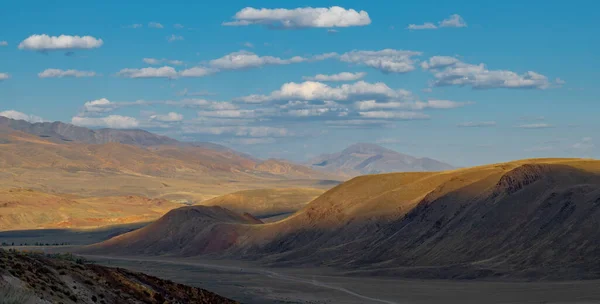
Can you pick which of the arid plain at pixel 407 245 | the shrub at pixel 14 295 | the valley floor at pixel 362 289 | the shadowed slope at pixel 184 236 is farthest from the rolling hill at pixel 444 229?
the shrub at pixel 14 295

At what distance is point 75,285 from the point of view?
28.4 m

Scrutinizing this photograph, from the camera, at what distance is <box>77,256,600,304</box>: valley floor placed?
61406mm

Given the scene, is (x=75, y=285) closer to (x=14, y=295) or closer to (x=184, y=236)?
(x=14, y=295)

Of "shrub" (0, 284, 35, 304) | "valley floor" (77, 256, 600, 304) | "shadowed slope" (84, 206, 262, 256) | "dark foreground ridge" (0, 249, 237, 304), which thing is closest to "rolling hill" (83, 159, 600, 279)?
"shadowed slope" (84, 206, 262, 256)

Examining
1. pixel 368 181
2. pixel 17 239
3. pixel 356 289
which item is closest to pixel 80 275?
pixel 356 289

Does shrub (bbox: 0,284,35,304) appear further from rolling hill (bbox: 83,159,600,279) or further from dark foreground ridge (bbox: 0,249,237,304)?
rolling hill (bbox: 83,159,600,279)

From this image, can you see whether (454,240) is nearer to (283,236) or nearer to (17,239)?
(283,236)

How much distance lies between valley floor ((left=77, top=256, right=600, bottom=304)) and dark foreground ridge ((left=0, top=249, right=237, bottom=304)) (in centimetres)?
2917

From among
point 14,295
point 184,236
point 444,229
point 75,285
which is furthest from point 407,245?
point 14,295

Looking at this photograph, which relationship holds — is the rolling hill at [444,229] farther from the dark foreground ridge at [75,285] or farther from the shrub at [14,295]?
the shrub at [14,295]

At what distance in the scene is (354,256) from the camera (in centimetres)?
10000

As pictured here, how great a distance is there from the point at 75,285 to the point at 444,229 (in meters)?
70.2

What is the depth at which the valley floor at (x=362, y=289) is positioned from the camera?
61406mm

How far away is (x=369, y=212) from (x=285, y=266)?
15.9 meters
